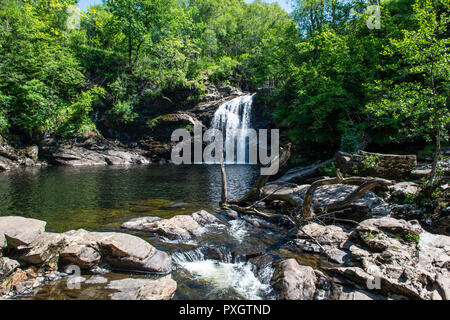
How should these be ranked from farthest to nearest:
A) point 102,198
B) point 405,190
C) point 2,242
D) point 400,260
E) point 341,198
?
point 102,198 → point 341,198 → point 405,190 → point 400,260 → point 2,242

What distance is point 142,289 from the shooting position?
15.5ft

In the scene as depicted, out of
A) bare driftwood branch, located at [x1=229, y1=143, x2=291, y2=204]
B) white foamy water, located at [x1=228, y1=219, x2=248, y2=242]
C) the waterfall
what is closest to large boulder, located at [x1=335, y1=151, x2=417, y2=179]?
bare driftwood branch, located at [x1=229, y1=143, x2=291, y2=204]

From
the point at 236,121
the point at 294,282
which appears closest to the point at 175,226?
the point at 294,282

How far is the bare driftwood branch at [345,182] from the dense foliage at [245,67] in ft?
10.9

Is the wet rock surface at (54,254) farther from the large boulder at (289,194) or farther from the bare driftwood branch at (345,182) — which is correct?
the large boulder at (289,194)

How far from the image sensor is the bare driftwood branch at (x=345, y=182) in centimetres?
744

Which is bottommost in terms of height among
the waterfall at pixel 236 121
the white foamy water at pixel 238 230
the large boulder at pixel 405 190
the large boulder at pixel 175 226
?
the white foamy water at pixel 238 230

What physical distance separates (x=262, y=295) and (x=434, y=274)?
387cm

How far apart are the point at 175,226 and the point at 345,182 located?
6.24 metres

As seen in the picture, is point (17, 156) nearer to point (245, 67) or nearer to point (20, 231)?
point (20, 231)

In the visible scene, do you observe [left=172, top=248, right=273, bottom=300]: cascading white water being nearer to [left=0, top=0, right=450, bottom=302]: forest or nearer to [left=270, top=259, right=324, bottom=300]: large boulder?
[left=0, top=0, right=450, bottom=302]: forest

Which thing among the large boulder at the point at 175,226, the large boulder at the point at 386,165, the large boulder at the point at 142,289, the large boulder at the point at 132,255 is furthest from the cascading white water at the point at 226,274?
the large boulder at the point at 386,165

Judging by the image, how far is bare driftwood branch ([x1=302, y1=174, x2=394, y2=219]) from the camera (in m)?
7.44

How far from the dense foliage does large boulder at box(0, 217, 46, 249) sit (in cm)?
675
